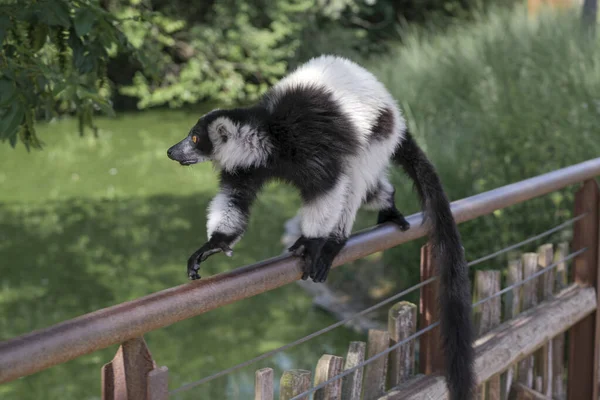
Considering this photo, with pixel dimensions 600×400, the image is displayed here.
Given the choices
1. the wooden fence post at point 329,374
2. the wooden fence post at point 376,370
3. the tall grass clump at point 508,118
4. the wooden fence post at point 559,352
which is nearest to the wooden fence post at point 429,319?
the wooden fence post at point 376,370

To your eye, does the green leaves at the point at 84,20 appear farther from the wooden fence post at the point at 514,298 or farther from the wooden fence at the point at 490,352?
the wooden fence post at the point at 514,298

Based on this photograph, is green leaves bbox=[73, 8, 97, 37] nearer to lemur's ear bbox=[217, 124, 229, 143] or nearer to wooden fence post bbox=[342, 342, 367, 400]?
lemur's ear bbox=[217, 124, 229, 143]

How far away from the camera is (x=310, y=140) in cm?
189

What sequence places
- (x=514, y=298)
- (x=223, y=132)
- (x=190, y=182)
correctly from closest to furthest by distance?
(x=223, y=132) < (x=514, y=298) < (x=190, y=182)

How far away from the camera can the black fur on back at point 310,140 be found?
1872 millimetres

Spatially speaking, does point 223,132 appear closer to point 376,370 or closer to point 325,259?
point 325,259

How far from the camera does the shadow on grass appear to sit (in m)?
4.61

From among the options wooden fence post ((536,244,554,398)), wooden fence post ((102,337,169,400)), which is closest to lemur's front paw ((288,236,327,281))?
wooden fence post ((102,337,169,400))

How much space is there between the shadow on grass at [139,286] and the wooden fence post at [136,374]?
323cm

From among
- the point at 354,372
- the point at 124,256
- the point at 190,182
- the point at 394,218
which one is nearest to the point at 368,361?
the point at 354,372

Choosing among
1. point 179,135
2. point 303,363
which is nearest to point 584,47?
point 303,363

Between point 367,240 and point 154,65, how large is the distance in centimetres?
112

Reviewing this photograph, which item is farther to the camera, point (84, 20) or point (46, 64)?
point (46, 64)

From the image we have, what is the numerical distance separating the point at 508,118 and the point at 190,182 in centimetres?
488
